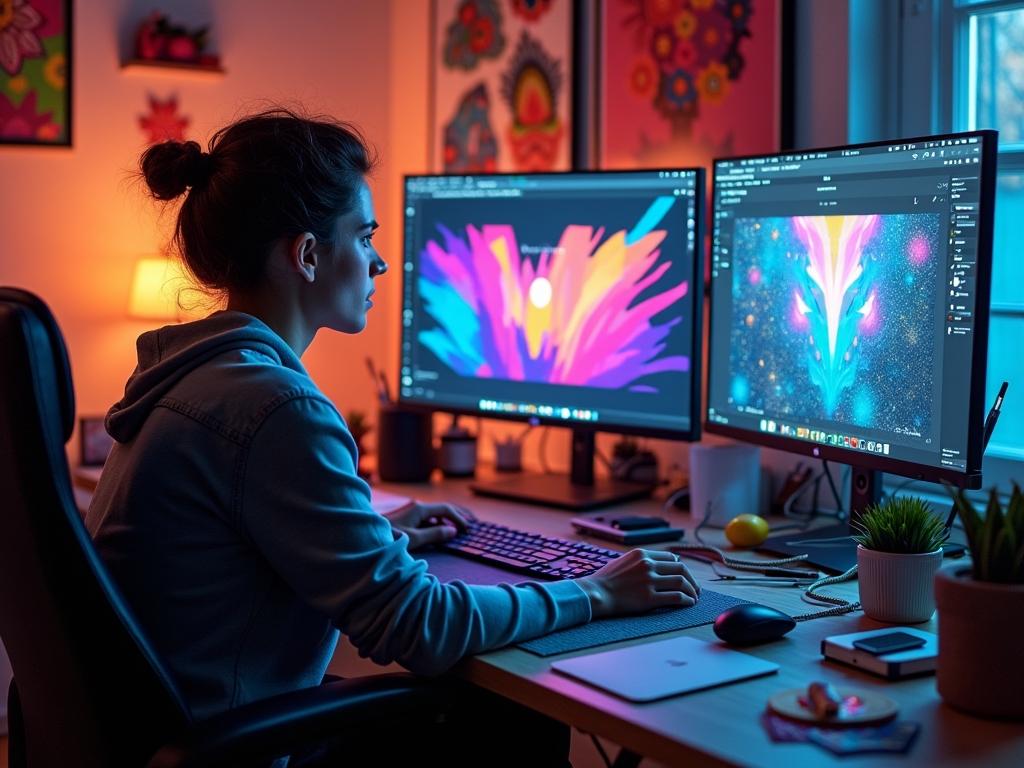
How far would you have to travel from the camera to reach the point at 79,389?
2688 mm

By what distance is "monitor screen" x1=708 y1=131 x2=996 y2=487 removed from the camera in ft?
4.31

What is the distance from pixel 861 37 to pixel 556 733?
1262 mm

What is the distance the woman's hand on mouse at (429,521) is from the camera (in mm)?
1562

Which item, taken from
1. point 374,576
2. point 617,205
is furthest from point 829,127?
point 374,576

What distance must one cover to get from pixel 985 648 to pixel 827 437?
0.62 metres

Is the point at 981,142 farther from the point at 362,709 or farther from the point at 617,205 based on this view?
the point at 362,709

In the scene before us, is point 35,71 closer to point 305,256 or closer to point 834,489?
point 305,256

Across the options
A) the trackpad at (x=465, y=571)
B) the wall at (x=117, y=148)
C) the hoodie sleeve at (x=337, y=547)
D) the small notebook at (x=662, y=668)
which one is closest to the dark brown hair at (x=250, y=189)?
the hoodie sleeve at (x=337, y=547)

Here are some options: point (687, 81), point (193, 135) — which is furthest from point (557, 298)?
point (193, 135)

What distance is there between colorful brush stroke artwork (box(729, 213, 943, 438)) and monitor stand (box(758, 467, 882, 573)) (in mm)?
127

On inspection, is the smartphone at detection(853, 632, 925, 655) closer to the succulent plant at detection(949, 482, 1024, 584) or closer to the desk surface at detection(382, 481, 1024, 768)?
the desk surface at detection(382, 481, 1024, 768)

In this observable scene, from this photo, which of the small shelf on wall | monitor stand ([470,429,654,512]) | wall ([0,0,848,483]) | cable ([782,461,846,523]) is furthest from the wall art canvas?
cable ([782,461,846,523])

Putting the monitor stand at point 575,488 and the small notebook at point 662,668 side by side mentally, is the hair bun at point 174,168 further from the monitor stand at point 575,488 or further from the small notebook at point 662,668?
the monitor stand at point 575,488

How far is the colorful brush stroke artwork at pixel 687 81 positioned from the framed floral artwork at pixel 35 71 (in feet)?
4.44
